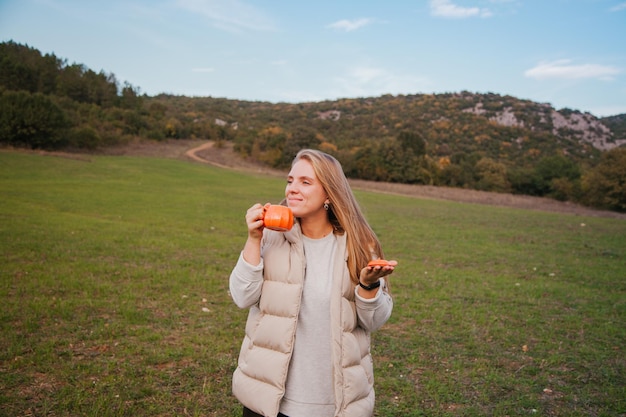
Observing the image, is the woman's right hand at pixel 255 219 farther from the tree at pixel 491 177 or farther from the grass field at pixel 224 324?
the tree at pixel 491 177

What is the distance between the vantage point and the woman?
8.28ft

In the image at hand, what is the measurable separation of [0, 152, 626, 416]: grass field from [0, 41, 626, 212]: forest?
3615 cm

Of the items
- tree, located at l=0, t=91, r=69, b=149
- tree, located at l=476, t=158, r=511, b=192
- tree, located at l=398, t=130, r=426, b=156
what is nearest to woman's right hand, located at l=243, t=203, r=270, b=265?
tree, located at l=0, t=91, r=69, b=149

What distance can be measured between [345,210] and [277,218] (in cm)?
56

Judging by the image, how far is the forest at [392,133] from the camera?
48.1 meters

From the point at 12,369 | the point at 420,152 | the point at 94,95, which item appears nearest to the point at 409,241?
the point at 12,369

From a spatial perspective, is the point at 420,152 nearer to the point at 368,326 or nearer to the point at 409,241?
the point at 409,241

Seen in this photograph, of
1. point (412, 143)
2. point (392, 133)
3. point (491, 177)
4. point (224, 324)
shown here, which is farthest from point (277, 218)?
point (392, 133)

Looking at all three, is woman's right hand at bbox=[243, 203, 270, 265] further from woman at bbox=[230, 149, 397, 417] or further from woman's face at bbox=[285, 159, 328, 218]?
woman's face at bbox=[285, 159, 328, 218]

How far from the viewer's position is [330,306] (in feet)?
Answer: 8.58

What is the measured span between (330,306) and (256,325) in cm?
49

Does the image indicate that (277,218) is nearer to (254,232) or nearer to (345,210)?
(254,232)

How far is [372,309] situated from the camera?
2621mm

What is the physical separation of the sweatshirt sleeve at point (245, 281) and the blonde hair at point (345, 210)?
58 centimetres
